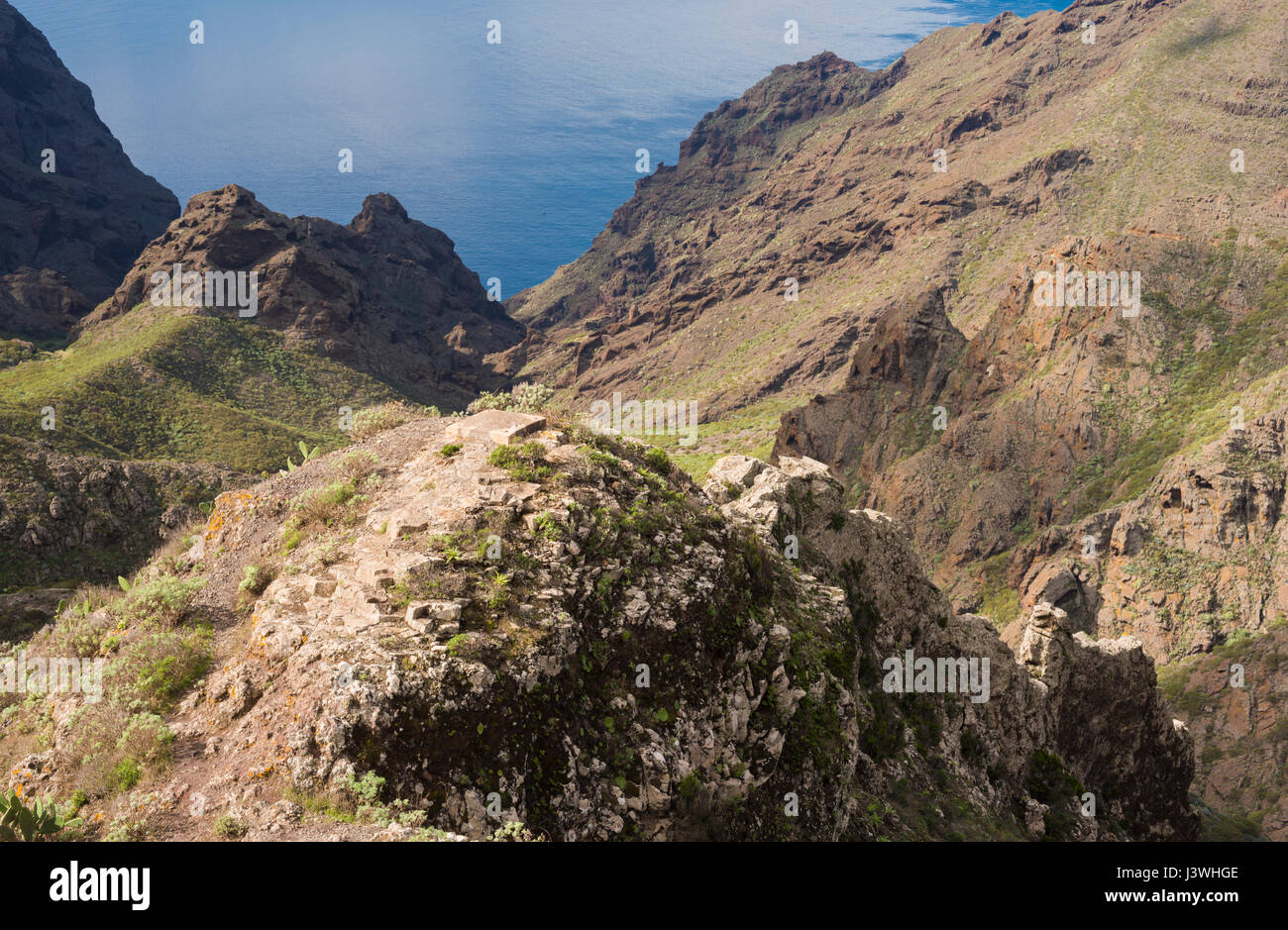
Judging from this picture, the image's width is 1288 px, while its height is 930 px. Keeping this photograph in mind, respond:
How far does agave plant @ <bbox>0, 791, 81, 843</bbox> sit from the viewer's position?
804 cm

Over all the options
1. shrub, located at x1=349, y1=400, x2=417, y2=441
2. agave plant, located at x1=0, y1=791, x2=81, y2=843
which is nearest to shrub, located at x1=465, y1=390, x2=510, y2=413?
shrub, located at x1=349, y1=400, x2=417, y2=441

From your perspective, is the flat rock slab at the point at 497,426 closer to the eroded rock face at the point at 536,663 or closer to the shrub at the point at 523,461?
the eroded rock face at the point at 536,663

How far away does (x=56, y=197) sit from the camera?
452 ft

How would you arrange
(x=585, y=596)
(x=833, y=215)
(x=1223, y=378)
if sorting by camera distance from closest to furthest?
1. (x=585, y=596)
2. (x=1223, y=378)
3. (x=833, y=215)

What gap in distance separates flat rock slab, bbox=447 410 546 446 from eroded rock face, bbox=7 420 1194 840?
0.21 m

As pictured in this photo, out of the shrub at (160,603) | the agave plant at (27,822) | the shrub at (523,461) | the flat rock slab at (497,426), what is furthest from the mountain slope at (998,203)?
the agave plant at (27,822)

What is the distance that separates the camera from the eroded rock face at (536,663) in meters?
8.87

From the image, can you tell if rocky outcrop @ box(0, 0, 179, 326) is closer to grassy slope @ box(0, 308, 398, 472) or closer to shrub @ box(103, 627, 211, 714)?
grassy slope @ box(0, 308, 398, 472)

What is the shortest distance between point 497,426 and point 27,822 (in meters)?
7.93

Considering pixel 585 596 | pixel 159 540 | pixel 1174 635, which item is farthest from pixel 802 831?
pixel 1174 635

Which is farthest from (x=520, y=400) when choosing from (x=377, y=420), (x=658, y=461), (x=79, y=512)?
(x=79, y=512)

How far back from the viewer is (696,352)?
155 meters

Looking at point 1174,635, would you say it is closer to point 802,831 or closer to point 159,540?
point 802,831

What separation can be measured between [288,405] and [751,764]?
92.6m
